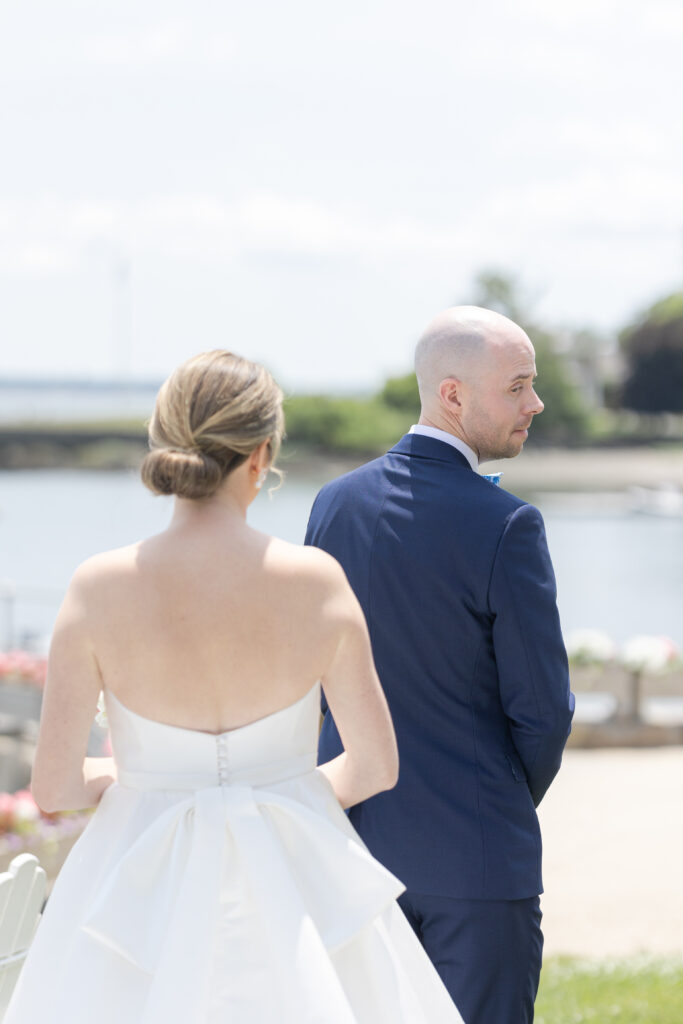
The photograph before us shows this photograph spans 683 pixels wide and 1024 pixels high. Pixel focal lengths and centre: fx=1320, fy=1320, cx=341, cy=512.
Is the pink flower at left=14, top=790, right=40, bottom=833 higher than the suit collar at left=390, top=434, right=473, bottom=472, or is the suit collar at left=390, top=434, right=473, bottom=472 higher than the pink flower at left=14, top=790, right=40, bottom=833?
the suit collar at left=390, top=434, right=473, bottom=472

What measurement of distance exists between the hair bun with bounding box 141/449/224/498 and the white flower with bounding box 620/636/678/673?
8.91m

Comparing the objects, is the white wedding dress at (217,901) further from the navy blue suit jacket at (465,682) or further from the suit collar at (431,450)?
the suit collar at (431,450)

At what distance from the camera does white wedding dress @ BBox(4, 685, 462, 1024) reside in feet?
6.04

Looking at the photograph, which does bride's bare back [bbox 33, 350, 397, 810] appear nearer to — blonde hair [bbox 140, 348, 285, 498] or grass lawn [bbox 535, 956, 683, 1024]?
blonde hair [bbox 140, 348, 285, 498]

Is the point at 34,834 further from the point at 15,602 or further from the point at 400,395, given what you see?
the point at 400,395

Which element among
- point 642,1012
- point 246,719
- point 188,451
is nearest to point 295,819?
point 246,719

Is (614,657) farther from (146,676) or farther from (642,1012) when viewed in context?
(146,676)

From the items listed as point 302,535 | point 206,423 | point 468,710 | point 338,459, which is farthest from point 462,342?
point 338,459

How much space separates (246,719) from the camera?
1.85 m

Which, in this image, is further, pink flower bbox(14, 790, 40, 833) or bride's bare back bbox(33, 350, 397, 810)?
pink flower bbox(14, 790, 40, 833)

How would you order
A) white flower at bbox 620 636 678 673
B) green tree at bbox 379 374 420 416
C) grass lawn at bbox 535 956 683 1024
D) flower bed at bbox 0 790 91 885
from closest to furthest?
grass lawn at bbox 535 956 683 1024, flower bed at bbox 0 790 91 885, white flower at bbox 620 636 678 673, green tree at bbox 379 374 420 416

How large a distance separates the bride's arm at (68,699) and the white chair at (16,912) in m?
0.58

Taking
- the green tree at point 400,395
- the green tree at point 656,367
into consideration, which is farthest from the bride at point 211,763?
the green tree at point 656,367

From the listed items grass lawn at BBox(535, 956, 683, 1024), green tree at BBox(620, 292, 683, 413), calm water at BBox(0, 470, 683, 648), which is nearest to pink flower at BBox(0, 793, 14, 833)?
grass lawn at BBox(535, 956, 683, 1024)
